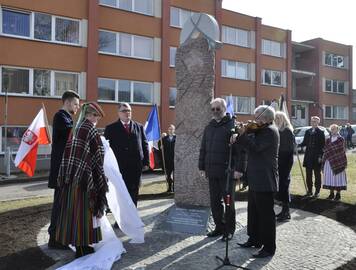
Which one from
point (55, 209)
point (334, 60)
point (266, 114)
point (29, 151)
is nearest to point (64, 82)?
point (29, 151)

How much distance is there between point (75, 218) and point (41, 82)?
18.9m

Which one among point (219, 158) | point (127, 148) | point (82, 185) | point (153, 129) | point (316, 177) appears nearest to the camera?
point (82, 185)

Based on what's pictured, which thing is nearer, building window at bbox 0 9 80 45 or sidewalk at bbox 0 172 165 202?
sidewalk at bbox 0 172 165 202

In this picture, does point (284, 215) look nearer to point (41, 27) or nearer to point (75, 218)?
point (75, 218)

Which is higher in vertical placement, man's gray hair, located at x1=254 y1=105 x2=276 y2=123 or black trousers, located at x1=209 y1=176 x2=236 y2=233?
man's gray hair, located at x1=254 y1=105 x2=276 y2=123

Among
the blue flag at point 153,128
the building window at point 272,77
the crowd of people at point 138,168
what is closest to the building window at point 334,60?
the building window at point 272,77

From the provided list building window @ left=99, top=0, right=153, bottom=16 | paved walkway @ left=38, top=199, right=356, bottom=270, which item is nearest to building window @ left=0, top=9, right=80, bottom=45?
building window @ left=99, top=0, right=153, bottom=16

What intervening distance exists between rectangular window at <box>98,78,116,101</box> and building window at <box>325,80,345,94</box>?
90.1 feet

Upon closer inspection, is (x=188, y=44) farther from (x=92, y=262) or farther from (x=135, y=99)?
(x=135, y=99)

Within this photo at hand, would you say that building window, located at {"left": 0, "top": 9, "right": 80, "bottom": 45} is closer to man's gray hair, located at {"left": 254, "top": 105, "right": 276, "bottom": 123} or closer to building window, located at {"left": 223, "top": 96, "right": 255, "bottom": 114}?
building window, located at {"left": 223, "top": 96, "right": 255, "bottom": 114}

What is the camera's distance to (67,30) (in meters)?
24.2

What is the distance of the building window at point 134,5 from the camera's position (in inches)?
1024

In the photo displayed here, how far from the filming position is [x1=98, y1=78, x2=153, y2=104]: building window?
25812 millimetres

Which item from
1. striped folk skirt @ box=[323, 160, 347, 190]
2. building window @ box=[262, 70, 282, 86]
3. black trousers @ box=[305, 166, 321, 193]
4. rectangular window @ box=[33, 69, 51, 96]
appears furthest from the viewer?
building window @ box=[262, 70, 282, 86]
